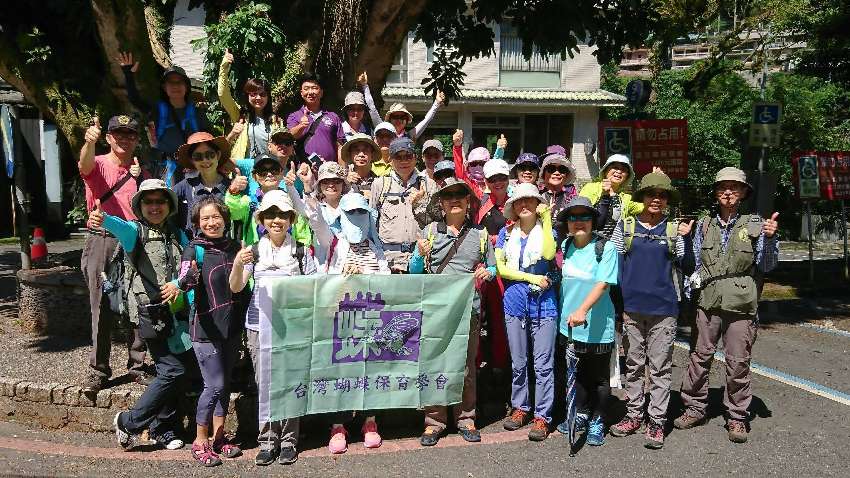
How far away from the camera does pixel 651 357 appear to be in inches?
208

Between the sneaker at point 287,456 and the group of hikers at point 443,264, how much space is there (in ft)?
0.08

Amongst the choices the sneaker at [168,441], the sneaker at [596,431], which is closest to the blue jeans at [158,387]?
the sneaker at [168,441]

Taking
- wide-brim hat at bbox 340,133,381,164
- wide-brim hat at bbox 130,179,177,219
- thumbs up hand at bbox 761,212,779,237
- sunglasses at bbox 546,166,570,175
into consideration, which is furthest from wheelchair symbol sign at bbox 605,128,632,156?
wide-brim hat at bbox 130,179,177,219

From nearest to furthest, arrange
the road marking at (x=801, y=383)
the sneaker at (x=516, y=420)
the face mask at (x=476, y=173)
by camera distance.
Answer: the sneaker at (x=516, y=420) < the road marking at (x=801, y=383) < the face mask at (x=476, y=173)

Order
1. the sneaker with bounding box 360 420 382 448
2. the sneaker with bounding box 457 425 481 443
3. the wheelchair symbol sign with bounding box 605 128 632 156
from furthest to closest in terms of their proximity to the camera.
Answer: the wheelchair symbol sign with bounding box 605 128 632 156 → the sneaker with bounding box 457 425 481 443 → the sneaker with bounding box 360 420 382 448

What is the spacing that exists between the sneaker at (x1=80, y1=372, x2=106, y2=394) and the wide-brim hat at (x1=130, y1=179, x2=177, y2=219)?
5.24ft

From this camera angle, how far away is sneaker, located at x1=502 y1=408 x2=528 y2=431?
5.46 m

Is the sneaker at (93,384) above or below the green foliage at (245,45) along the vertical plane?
below

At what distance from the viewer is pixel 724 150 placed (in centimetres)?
2083

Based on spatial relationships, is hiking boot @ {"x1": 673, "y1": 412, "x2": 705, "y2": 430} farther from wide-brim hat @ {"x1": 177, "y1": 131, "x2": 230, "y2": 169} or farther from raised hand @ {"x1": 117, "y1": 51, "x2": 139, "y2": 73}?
raised hand @ {"x1": 117, "y1": 51, "x2": 139, "y2": 73}

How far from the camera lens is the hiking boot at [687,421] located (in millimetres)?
5547

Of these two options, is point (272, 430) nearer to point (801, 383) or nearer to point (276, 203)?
point (276, 203)

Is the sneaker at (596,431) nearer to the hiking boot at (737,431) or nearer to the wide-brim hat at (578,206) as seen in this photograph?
the hiking boot at (737,431)

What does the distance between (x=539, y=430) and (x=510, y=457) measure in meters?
0.38
